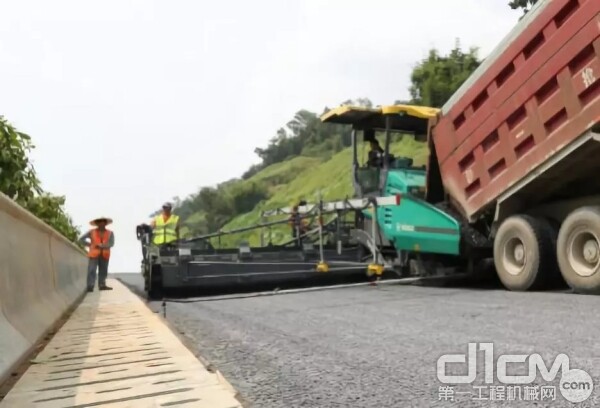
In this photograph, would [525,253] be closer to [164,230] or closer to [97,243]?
[164,230]

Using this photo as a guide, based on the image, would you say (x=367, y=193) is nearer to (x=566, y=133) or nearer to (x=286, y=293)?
(x=286, y=293)

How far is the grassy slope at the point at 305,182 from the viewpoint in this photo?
1074 centimetres

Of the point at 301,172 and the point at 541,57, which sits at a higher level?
the point at 301,172

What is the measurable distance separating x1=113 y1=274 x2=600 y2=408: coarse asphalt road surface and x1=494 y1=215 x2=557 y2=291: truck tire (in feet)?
0.98

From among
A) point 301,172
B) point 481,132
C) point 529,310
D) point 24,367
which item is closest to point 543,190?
point 481,132

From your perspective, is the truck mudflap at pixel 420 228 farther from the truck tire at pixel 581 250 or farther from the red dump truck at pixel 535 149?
the truck tire at pixel 581 250

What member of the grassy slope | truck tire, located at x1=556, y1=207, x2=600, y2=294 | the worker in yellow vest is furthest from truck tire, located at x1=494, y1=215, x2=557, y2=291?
the worker in yellow vest

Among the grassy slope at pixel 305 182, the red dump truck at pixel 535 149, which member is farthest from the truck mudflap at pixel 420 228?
the grassy slope at pixel 305 182

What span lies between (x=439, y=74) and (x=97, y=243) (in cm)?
3125

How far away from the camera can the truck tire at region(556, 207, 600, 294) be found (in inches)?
267

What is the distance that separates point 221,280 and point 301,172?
71.8m

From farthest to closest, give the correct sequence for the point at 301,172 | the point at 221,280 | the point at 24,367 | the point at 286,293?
the point at 301,172 < the point at 221,280 < the point at 286,293 < the point at 24,367

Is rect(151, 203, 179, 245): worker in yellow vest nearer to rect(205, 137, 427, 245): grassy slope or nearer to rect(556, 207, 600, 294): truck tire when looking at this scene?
rect(205, 137, 427, 245): grassy slope

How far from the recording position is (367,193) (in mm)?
10164
